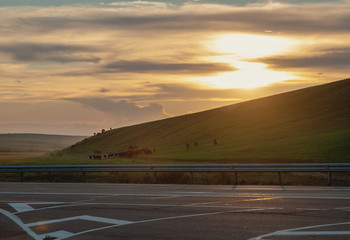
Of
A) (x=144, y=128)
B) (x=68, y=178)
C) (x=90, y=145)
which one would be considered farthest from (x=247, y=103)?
(x=68, y=178)

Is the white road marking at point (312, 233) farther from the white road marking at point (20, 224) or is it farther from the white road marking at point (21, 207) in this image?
the white road marking at point (21, 207)

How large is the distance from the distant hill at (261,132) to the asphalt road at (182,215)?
36671 millimetres

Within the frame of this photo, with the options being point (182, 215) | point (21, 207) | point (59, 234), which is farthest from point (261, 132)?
point (59, 234)

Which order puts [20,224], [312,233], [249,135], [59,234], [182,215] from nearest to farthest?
[312,233] → [59,234] → [20,224] → [182,215] → [249,135]

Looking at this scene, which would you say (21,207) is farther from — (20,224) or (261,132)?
(261,132)

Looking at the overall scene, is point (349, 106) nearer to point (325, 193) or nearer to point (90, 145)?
point (90, 145)

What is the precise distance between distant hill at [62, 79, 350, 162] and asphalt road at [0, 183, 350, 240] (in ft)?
120

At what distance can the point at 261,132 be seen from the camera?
3433 inches

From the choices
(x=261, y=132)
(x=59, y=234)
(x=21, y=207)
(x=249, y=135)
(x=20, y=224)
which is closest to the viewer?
(x=59, y=234)

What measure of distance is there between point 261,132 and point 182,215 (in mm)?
74866

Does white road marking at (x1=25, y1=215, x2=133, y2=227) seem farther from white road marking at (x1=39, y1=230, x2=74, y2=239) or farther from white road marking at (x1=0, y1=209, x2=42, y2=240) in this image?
white road marking at (x1=39, y1=230, x2=74, y2=239)

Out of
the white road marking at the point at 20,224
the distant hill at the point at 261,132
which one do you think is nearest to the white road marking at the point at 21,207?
the white road marking at the point at 20,224

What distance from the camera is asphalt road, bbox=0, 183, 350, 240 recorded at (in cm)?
1108

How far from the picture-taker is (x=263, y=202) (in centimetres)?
1586
